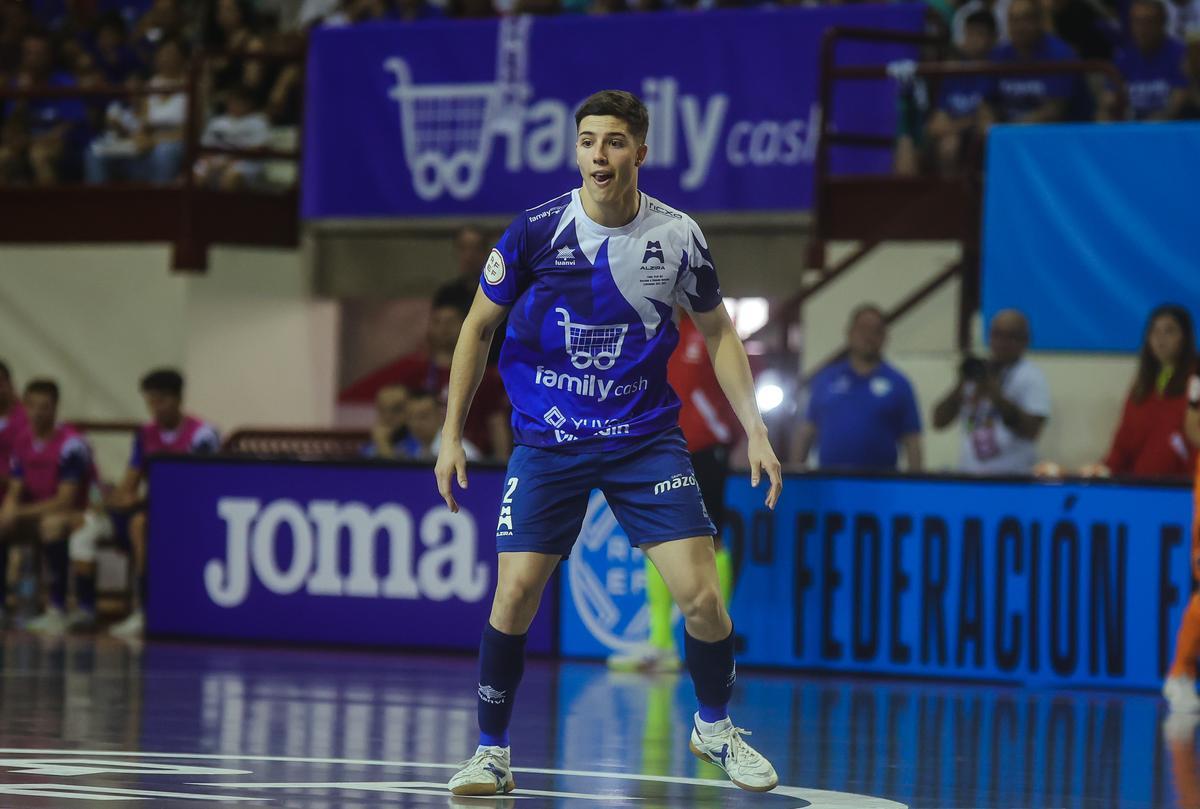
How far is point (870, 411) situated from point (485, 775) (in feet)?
21.1

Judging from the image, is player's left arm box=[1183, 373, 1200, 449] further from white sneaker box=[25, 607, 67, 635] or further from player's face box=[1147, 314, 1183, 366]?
white sneaker box=[25, 607, 67, 635]

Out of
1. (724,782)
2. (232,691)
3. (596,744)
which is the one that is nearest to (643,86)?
(232,691)

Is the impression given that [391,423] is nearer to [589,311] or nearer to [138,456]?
[138,456]

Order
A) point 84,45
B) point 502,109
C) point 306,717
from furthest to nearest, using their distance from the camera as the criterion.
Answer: point 84,45
point 502,109
point 306,717

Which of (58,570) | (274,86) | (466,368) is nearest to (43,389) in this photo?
(58,570)

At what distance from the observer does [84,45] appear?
20.8 meters

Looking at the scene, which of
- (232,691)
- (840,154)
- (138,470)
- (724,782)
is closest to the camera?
(724,782)

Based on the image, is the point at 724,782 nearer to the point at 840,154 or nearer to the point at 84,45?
the point at 840,154

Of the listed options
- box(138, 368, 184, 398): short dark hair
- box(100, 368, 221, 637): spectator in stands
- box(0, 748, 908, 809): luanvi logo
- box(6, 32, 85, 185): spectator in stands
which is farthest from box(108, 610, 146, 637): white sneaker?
box(0, 748, 908, 809): luanvi logo

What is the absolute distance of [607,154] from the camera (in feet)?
23.7

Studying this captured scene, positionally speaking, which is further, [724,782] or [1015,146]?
[1015,146]

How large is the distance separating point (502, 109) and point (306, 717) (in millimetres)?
8743

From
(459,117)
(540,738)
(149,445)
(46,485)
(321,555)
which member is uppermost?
(459,117)

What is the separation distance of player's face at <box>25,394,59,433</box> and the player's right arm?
28.7 ft
